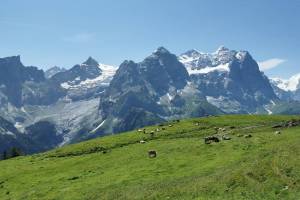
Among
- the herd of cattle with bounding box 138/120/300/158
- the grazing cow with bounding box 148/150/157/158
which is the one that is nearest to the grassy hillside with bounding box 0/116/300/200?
the grazing cow with bounding box 148/150/157/158

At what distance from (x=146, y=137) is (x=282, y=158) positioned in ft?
172

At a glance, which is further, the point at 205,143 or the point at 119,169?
the point at 205,143

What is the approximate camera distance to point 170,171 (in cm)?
6266

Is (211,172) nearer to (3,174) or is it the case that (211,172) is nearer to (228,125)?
(3,174)

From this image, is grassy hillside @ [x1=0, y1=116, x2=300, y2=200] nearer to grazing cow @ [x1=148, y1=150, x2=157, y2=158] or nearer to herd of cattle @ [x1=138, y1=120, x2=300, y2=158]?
grazing cow @ [x1=148, y1=150, x2=157, y2=158]

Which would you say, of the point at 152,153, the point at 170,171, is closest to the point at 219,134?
the point at 152,153

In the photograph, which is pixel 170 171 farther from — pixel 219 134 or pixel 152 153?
pixel 219 134

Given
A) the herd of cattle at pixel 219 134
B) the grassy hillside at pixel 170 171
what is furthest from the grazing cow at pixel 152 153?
the grassy hillside at pixel 170 171

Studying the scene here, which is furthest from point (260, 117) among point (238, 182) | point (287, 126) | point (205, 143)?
point (238, 182)

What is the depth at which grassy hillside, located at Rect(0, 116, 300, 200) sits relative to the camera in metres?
47.7

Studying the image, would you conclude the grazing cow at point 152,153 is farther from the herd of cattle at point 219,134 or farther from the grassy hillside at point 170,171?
the grassy hillside at point 170,171

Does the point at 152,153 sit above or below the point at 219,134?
below

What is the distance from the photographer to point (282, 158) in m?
53.0

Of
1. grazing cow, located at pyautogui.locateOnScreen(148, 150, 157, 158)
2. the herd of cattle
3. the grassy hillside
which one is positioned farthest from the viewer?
the herd of cattle
